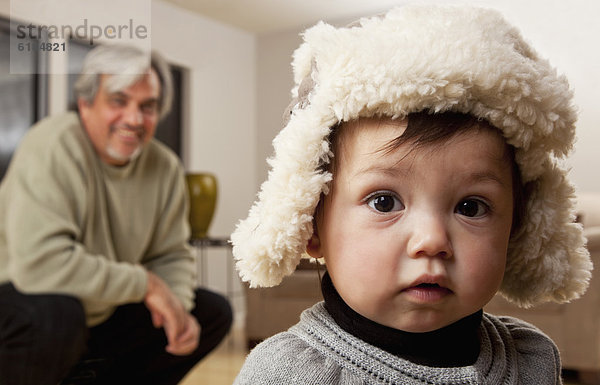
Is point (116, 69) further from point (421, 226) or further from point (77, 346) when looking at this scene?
point (421, 226)

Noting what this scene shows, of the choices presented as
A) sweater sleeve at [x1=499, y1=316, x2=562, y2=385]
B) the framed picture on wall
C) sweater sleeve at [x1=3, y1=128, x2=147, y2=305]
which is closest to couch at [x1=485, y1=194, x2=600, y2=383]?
sweater sleeve at [x1=3, y1=128, x2=147, y2=305]

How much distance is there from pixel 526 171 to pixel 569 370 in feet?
8.13

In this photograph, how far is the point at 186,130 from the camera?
15.8ft

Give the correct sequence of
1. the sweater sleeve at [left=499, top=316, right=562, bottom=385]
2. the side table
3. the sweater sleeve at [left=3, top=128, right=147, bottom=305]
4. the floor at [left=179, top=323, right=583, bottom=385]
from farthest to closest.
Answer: the side table < the floor at [left=179, top=323, right=583, bottom=385] < the sweater sleeve at [left=3, top=128, right=147, bottom=305] < the sweater sleeve at [left=499, top=316, right=562, bottom=385]

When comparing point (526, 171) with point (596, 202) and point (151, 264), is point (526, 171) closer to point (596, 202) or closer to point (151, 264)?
point (151, 264)

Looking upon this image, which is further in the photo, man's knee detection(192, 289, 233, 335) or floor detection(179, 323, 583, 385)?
floor detection(179, 323, 583, 385)

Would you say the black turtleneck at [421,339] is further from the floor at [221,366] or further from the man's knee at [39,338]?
the floor at [221,366]

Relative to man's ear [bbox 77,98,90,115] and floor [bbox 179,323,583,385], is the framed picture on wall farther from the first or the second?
floor [bbox 179,323,583,385]

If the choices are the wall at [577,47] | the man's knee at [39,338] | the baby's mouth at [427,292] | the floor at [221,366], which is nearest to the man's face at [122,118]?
the man's knee at [39,338]

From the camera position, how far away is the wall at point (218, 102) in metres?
4.68

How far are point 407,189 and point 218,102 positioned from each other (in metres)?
4.55

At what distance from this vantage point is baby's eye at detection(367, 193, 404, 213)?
Answer: 27.1 inches

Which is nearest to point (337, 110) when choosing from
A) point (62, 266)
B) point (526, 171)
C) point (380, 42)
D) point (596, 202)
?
point (380, 42)

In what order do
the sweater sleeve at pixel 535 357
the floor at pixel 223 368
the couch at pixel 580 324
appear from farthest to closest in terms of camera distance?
the floor at pixel 223 368 < the couch at pixel 580 324 < the sweater sleeve at pixel 535 357
